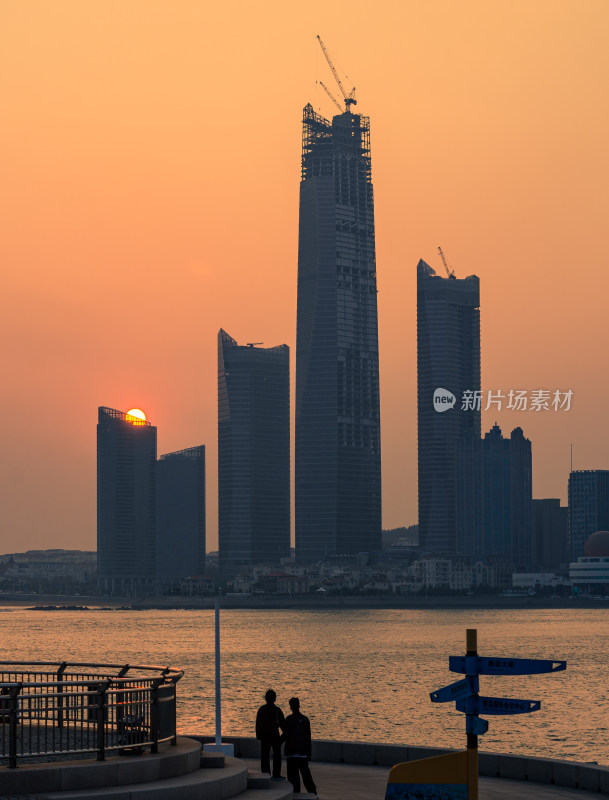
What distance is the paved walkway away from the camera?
2236 cm

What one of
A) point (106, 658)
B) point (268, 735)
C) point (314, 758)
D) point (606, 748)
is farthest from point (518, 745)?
point (106, 658)

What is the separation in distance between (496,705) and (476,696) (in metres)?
0.25

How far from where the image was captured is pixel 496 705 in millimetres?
13883

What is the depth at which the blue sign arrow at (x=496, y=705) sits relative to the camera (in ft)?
44.5

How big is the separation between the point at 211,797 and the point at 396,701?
61.1 meters

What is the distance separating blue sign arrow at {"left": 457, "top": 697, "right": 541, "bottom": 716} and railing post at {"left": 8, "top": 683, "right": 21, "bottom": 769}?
7.57 m

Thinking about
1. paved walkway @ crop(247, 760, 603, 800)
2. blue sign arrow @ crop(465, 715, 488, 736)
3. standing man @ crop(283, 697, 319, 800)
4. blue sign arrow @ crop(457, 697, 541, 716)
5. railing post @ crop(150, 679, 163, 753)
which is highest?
blue sign arrow @ crop(457, 697, 541, 716)

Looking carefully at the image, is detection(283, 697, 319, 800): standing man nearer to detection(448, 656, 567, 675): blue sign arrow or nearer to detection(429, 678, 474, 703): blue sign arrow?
detection(429, 678, 474, 703): blue sign arrow

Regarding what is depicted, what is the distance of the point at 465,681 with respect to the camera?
1415 cm

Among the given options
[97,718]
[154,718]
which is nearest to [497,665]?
[97,718]

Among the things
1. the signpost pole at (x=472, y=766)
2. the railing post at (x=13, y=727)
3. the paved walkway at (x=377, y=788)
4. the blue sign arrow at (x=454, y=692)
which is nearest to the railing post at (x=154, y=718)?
the railing post at (x=13, y=727)

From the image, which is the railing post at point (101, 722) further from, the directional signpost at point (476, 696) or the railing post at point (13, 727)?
the directional signpost at point (476, 696)

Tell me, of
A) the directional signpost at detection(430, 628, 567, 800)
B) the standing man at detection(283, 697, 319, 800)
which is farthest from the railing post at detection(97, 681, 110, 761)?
the directional signpost at detection(430, 628, 567, 800)

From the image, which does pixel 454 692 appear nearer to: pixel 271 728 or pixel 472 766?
pixel 472 766
